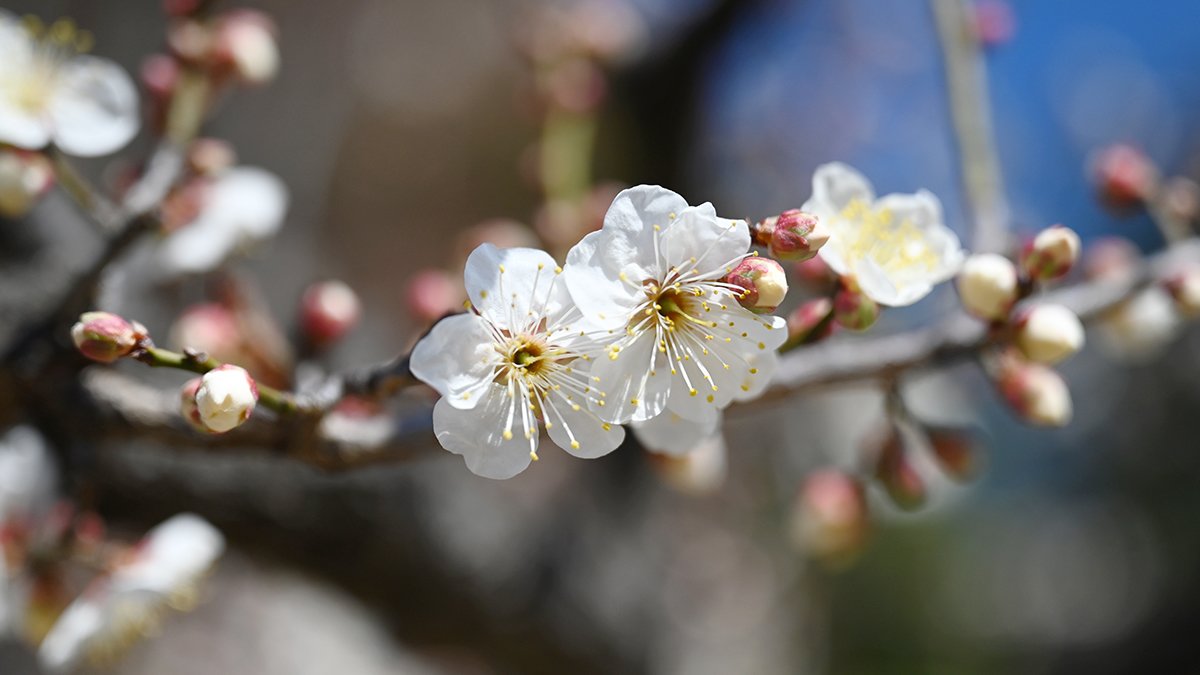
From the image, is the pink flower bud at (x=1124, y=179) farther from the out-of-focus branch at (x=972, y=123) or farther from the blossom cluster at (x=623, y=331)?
the blossom cluster at (x=623, y=331)

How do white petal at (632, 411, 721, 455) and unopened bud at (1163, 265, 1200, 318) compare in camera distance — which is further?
unopened bud at (1163, 265, 1200, 318)

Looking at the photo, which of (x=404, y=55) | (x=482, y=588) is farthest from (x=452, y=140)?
(x=482, y=588)

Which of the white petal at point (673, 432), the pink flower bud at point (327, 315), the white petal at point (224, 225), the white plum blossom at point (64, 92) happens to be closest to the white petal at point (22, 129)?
the white plum blossom at point (64, 92)

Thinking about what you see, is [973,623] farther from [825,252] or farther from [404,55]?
[825,252]

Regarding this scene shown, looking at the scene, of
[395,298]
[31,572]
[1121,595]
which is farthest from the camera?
[395,298]

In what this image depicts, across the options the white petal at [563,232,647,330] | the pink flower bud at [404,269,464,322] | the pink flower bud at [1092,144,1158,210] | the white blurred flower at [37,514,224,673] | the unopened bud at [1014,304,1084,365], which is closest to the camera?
the white petal at [563,232,647,330]

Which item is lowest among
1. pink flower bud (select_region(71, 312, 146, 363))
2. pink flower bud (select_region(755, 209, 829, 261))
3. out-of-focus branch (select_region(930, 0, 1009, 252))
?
pink flower bud (select_region(71, 312, 146, 363))

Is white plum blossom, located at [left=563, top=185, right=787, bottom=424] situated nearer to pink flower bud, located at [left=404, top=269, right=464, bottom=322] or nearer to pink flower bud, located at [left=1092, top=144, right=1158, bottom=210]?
pink flower bud, located at [left=404, top=269, right=464, bottom=322]

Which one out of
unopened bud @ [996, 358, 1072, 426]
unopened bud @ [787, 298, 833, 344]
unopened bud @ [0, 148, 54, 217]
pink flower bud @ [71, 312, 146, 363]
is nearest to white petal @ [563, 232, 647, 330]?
unopened bud @ [787, 298, 833, 344]
